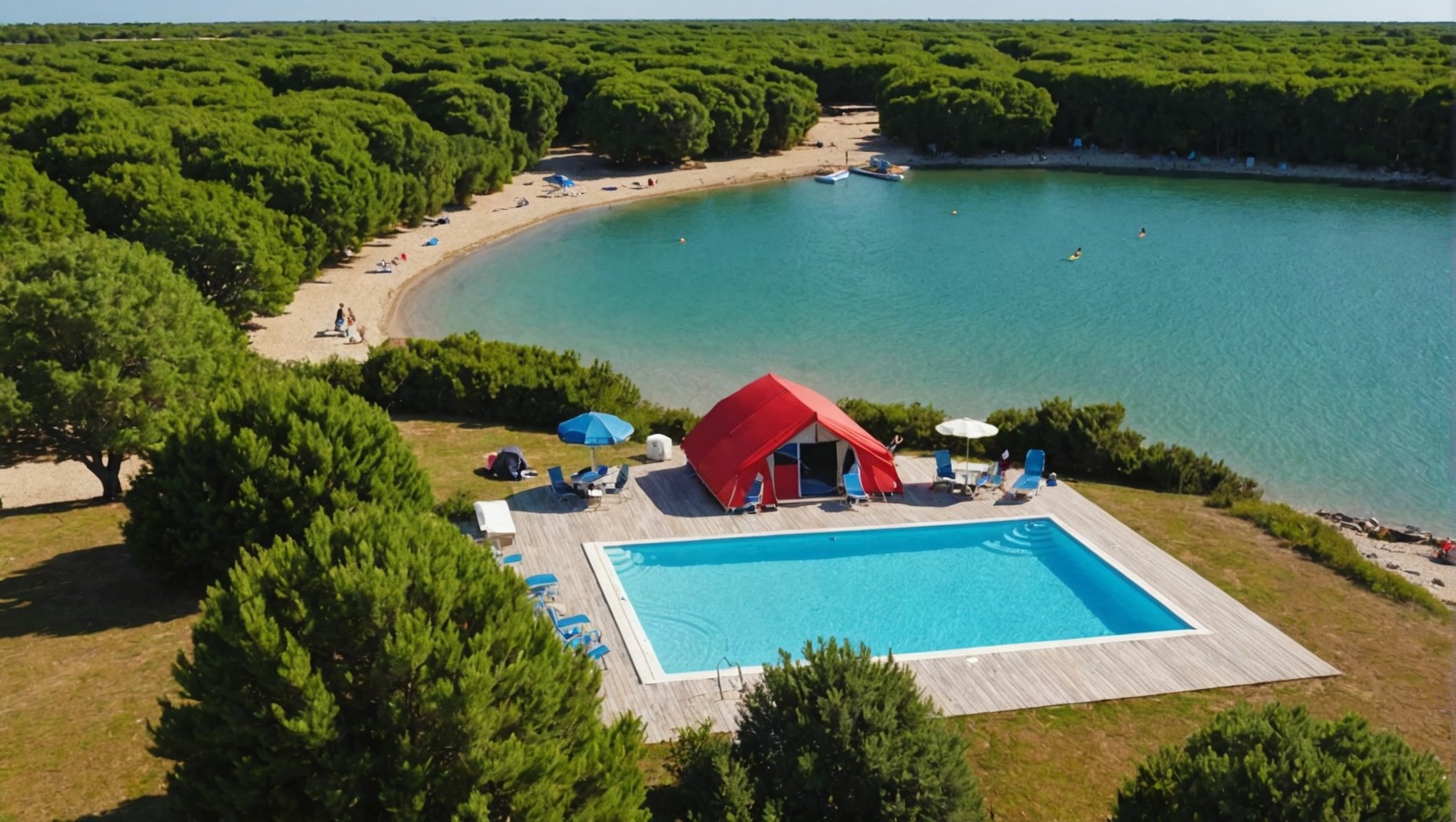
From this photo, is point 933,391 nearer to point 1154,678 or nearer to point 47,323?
point 1154,678

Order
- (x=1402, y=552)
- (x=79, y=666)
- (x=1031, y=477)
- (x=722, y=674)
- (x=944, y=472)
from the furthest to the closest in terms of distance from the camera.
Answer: (x=1402, y=552) → (x=944, y=472) → (x=1031, y=477) → (x=722, y=674) → (x=79, y=666)

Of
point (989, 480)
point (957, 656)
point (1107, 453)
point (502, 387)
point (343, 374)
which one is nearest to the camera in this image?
point (957, 656)

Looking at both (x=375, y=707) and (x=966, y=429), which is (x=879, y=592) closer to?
(x=966, y=429)

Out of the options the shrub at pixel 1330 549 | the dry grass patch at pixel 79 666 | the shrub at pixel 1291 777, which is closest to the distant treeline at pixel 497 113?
the dry grass patch at pixel 79 666

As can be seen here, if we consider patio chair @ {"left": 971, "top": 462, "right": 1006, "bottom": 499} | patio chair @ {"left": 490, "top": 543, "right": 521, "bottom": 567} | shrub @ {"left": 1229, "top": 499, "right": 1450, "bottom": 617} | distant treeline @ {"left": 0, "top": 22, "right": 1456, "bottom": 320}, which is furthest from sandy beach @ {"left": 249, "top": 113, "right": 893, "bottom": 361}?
shrub @ {"left": 1229, "top": 499, "right": 1450, "bottom": 617}

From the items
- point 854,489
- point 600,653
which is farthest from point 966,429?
point 600,653

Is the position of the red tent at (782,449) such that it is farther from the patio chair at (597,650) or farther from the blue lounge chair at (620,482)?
the patio chair at (597,650)
